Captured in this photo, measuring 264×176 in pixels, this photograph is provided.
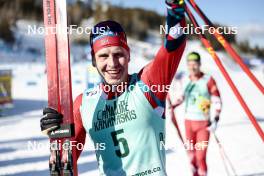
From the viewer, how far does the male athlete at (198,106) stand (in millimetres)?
Result: 5855

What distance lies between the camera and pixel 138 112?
7.27ft

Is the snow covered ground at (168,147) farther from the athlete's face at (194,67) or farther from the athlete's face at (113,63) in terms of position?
the athlete's face at (113,63)

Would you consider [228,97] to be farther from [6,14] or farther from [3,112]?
[6,14]

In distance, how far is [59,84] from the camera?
233 cm

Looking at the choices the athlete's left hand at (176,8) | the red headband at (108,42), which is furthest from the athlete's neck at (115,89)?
the athlete's left hand at (176,8)

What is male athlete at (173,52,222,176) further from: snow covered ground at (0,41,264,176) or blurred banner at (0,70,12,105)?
blurred banner at (0,70,12,105)

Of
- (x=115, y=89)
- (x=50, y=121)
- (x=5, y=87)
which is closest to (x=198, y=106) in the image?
(x=115, y=89)

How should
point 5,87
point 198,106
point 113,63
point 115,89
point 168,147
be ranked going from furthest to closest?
1. point 5,87
2. point 168,147
3. point 198,106
4. point 115,89
5. point 113,63

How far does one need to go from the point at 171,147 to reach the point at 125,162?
5970mm

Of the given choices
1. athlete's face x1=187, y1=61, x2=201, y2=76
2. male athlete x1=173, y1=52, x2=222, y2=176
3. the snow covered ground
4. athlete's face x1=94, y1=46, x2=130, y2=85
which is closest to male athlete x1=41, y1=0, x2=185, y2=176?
athlete's face x1=94, y1=46, x2=130, y2=85

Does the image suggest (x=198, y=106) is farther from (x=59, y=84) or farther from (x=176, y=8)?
(x=176, y=8)

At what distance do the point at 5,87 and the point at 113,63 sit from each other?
12.3 metres

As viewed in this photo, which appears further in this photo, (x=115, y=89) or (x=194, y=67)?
(x=194, y=67)

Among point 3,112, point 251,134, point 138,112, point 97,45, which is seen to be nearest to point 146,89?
point 138,112
